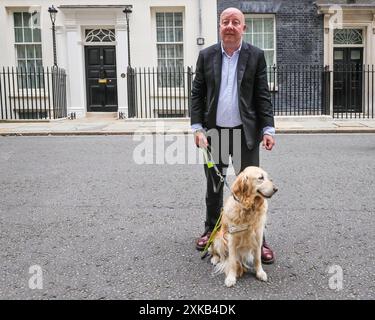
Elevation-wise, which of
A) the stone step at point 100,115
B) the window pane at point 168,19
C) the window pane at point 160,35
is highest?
the window pane at point 168,19

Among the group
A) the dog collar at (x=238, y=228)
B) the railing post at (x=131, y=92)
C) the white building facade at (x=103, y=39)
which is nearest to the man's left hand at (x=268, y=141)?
the dog collar at (x=238, y=228)

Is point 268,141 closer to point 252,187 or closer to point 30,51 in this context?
point 252,187

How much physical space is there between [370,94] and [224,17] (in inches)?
646

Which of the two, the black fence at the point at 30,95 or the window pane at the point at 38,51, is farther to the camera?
the window pane at the point at 38,51

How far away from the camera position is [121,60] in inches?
718

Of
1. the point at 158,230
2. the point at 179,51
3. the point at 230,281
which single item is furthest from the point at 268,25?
the point at 230,281

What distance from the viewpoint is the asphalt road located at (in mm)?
3523

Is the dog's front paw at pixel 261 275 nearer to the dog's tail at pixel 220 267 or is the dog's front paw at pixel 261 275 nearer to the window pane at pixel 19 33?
the dog's tail at pixel 220 267

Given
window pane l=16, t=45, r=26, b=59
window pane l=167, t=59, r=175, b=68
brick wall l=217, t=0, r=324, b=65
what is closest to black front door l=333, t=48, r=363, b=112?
brick wall l=217, t=0, r=324, b=65

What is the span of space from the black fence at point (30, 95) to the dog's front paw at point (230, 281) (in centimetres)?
1522

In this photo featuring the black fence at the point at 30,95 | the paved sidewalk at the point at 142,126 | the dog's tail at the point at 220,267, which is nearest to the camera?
the dog's tail at the point at 220,267

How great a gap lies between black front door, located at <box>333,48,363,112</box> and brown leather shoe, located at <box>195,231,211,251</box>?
15360mm

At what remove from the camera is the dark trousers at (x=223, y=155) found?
4.03m

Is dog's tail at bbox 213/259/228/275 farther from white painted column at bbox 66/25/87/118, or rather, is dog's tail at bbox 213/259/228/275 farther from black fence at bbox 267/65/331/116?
white painted column at bbox 66/25/87/118
